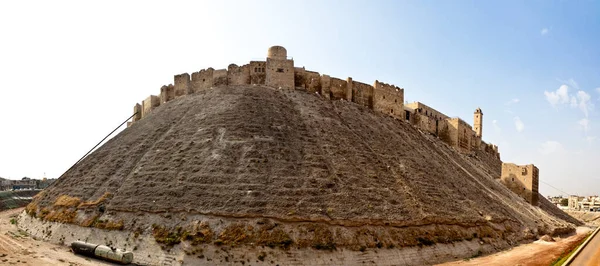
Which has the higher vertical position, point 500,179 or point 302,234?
point 500,179

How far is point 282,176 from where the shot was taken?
2906 centimetres

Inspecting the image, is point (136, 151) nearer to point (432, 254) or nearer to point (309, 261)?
point (309, 261)

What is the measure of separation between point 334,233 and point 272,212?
13.8ft

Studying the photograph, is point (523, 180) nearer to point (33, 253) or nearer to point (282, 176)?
point (282, 176)

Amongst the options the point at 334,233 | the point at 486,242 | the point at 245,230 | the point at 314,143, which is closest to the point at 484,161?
the point at 486,242

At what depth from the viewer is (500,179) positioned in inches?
2160

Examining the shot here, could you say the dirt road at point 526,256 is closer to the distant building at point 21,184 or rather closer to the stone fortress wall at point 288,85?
the stone fortress wall at point 288,85

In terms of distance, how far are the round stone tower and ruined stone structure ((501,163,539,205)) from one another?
3480cm

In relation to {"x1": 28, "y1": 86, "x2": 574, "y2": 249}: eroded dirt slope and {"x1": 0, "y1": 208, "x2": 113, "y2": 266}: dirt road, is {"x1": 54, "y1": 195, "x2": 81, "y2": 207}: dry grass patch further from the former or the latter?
{"x1": 0, "y1": 208, "x2": 113, "y2": 266}: dirt road

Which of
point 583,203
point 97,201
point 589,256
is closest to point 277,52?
point 97,201

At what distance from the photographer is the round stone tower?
41853 millimetres

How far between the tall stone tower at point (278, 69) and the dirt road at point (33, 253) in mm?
23530

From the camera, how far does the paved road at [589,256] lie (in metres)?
24.5

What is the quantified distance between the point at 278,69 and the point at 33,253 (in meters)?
26.4
